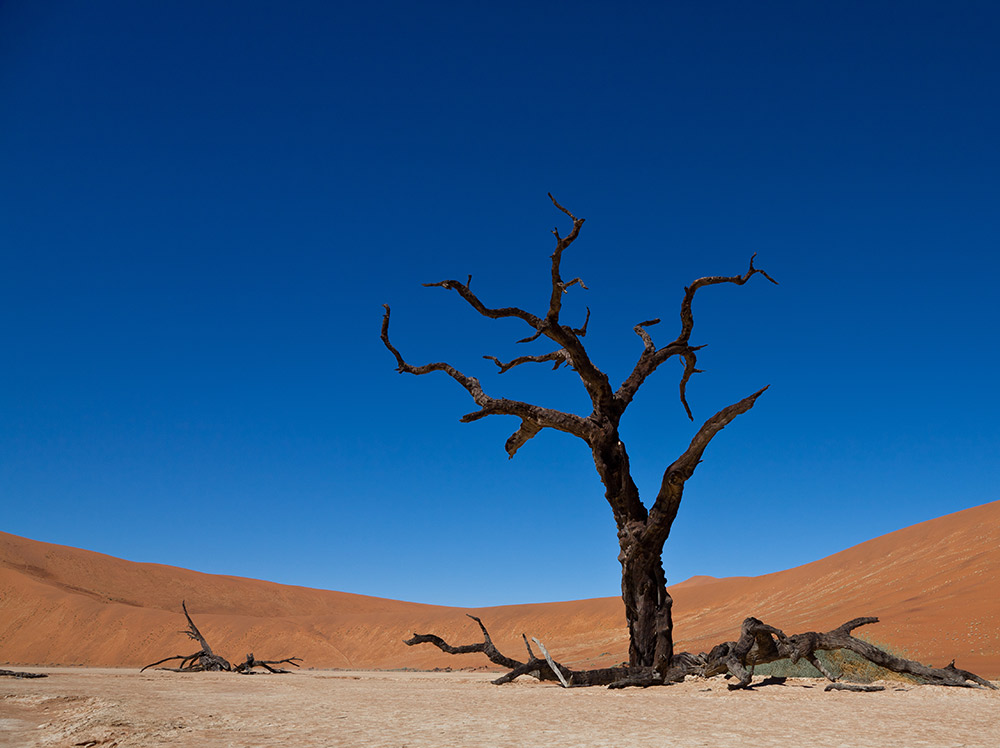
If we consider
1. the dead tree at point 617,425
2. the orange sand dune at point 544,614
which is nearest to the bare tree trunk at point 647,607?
the dead tree at point 617,425

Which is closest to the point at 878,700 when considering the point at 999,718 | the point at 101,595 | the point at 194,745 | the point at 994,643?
the point at 999,718

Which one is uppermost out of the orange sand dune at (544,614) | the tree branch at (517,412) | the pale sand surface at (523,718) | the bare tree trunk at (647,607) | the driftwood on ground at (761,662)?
the orange sand dune at (544,614)

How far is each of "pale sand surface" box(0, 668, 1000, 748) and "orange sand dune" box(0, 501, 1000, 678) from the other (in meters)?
12.5

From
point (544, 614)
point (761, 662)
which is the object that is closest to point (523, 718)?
point (761, 662)

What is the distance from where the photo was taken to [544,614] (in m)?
54.2

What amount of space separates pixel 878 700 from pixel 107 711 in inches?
327

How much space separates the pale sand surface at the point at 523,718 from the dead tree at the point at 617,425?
1176 millimetres

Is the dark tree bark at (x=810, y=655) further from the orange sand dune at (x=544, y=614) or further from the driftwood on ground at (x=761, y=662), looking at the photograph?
the orange sand dune at (x=544, y=614)

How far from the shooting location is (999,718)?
6621 millimetres

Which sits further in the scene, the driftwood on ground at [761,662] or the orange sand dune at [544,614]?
the orange sand dune at [544,614]

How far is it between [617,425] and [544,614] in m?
45.8

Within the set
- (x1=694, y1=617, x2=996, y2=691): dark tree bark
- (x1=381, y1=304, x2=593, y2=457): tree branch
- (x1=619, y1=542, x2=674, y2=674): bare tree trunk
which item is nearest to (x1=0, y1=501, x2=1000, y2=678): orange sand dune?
(x1=694, y1=617, x2=996, y2=691): dark tree bark

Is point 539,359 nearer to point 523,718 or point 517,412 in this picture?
point 517,412

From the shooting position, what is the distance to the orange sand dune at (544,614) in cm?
2598
